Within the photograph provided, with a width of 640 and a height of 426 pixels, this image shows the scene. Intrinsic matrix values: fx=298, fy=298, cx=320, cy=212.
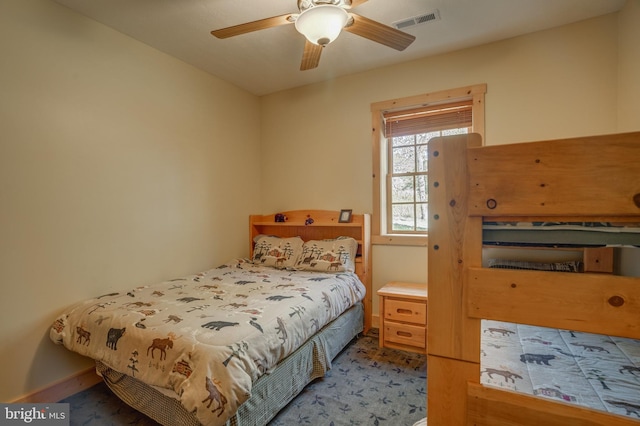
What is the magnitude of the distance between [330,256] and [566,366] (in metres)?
1.95

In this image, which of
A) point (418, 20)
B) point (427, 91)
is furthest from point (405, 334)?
point (418, 20)

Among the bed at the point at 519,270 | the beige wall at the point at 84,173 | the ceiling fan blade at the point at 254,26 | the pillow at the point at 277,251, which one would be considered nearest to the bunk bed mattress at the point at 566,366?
the bed at the point at 519,270

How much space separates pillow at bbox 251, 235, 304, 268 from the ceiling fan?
76.8 inches

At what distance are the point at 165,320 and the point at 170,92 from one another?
7.01ft

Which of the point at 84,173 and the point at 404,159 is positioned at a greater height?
the point at 404,159

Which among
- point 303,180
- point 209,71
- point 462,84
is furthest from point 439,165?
point 209,71

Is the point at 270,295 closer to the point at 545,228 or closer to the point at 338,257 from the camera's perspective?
the point at 338,257

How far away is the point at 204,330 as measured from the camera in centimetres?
152

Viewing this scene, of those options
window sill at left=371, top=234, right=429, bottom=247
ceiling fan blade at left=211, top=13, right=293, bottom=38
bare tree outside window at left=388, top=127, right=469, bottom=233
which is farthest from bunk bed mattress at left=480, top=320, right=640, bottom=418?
ceiling fan blade at left=211, top=13, right=293, bottom=38

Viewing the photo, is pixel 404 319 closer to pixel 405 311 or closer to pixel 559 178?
pixel 405 311

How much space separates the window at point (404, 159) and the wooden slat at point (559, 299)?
2.10 metres

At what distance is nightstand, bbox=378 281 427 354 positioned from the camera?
2.50 metres

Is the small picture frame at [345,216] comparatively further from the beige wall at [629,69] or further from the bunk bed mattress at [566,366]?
the beige wall at [629,69]

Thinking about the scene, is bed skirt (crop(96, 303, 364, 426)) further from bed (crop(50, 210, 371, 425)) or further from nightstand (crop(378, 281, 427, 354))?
nightstand (crop(378, 281, 427, 354))
